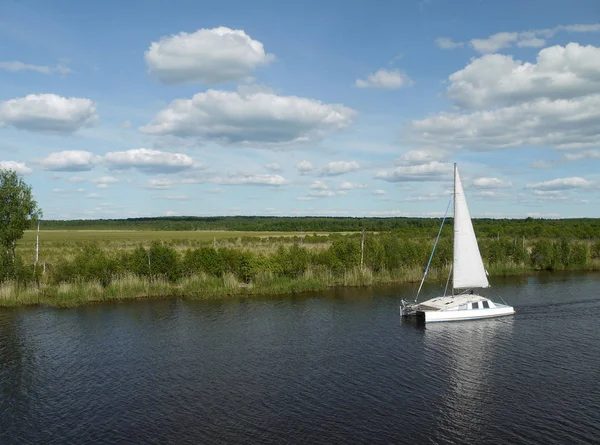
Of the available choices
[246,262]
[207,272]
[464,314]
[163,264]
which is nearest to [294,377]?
[464,314]

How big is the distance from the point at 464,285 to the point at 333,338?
52.2 feet

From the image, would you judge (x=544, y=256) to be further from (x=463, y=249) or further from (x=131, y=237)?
(x=131, y=237)

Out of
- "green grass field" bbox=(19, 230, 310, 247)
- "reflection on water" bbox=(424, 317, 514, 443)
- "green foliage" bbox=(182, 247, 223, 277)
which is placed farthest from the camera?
"green grass field" bbox=(19, 230, 310, 247)

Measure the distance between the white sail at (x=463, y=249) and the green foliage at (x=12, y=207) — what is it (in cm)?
4384

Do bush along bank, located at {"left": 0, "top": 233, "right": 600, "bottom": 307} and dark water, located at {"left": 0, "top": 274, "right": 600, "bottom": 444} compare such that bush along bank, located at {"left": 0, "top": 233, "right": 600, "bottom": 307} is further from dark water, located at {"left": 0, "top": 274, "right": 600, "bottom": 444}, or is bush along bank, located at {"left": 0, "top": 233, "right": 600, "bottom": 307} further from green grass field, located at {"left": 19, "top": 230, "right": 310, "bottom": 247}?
green grass field, located at {"left": 19, "top": 230, "right": 310, "bottom": 247}

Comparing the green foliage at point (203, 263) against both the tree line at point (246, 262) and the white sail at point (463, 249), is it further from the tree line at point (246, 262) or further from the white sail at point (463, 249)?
the white sail at point (463, 249)

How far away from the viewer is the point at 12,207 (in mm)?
49312

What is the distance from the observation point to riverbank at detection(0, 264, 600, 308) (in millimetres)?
48344

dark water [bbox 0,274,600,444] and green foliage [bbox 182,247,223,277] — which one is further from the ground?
green foliage [bbox 182,247,223,277]

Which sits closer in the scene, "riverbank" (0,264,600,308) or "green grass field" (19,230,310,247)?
"riverbank" (0,264,600,308)

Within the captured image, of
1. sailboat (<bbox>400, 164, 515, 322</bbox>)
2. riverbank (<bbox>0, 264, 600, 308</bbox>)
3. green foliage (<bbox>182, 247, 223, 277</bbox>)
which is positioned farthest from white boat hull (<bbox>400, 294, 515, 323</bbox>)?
green foliage (<bbox>182, 247, 223, 277</bbox>)

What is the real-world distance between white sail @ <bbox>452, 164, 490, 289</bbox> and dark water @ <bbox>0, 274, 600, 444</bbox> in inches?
180

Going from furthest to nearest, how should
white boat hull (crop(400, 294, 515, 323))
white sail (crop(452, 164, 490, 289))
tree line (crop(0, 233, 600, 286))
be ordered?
tree line (crop(0, 233, 600, 286)) < white sail (crop(452, 164, 490, 289)) < white boat hull (crop(400, 294, 515, 323))

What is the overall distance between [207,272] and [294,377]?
102 ft
